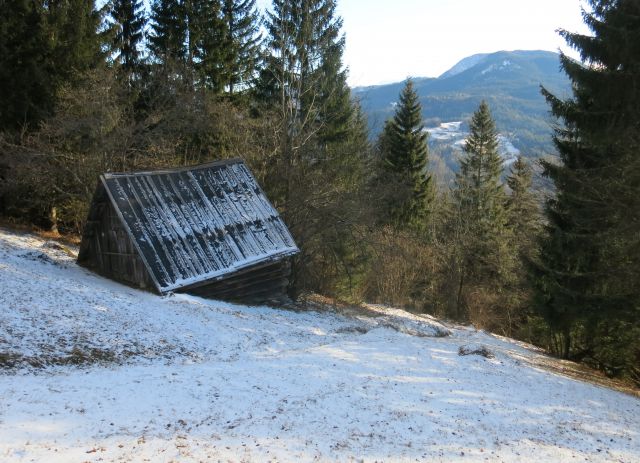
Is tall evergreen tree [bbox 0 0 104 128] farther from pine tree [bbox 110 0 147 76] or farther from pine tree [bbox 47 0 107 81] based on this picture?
pine tree [bbox 110 0 147 76]

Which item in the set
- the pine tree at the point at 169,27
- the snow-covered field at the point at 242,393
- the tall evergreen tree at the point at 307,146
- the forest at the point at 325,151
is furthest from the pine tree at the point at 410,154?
the snow-covered field at the point at 242,393

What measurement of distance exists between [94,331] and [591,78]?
15350 mm

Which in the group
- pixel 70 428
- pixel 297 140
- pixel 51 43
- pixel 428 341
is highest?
pixel 51 43

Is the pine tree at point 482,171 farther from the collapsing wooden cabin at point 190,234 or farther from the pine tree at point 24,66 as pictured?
the pine tree at point 24,66

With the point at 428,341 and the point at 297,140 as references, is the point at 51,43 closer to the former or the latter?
the point at 297,140

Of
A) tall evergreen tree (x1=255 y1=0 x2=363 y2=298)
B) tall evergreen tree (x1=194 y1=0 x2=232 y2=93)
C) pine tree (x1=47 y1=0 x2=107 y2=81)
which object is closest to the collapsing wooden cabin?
tall evergreen tree (x1=255 y1=0 x2=363 y2=298)

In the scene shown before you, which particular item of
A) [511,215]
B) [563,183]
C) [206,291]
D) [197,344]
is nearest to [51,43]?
[206,291]

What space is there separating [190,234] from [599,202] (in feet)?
43.4

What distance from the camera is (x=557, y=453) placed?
830 cm

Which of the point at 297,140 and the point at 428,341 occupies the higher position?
the point at 297,140

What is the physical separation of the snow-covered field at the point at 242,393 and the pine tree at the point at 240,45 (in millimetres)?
20982

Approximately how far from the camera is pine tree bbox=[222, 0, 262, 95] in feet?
105

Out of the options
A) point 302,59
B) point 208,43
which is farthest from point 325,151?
point 208,43

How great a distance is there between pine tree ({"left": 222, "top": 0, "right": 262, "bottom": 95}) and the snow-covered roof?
15.3 metres
